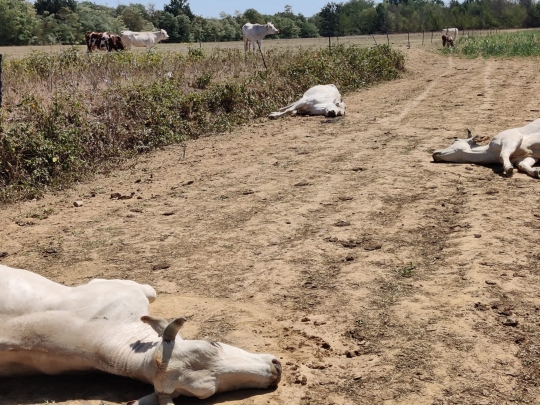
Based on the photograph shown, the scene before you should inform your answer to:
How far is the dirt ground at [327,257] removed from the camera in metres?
4.25

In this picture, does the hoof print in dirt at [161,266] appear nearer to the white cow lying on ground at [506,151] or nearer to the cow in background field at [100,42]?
the white cow lying on ground at [506,151]

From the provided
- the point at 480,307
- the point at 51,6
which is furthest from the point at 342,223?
the point at 51,6

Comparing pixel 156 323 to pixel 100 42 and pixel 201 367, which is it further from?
pixel 100 42

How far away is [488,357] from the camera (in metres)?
4.32

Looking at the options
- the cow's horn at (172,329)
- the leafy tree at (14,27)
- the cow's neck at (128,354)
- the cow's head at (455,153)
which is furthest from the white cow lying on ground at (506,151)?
the leafy tree at (14,27)

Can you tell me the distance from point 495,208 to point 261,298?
2962 mm

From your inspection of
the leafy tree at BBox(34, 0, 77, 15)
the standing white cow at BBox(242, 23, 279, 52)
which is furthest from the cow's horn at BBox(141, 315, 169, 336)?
the leafy tree at BBox(34, 0, 77, 15)

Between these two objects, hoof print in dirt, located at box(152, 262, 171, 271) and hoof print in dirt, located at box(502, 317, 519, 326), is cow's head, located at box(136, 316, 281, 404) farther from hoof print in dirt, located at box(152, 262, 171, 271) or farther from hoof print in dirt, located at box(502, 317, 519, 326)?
hoof print in dirt, located at box(152, 262, 171, 271)

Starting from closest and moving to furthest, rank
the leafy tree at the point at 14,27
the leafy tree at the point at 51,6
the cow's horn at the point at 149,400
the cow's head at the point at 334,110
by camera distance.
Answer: the cow's horn at the point at 149,400 < the cow's head at the point at 334,110 < the leafy tree at the point at 14,27 < the leafy tree at the point at 51,6

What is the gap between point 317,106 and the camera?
42.5 ft

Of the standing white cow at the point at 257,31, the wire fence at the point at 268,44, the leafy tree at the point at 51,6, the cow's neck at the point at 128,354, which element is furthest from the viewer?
the leafy tree at the point at 51,6

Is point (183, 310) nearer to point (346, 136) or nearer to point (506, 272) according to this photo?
point (506, 272)

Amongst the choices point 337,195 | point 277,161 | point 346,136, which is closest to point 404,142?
point 346,136

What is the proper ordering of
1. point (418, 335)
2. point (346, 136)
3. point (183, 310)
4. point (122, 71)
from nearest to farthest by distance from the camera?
1. point (418, 335)
2. point (183, 310)
3. point (346, 136)
4. point (122, 71)
